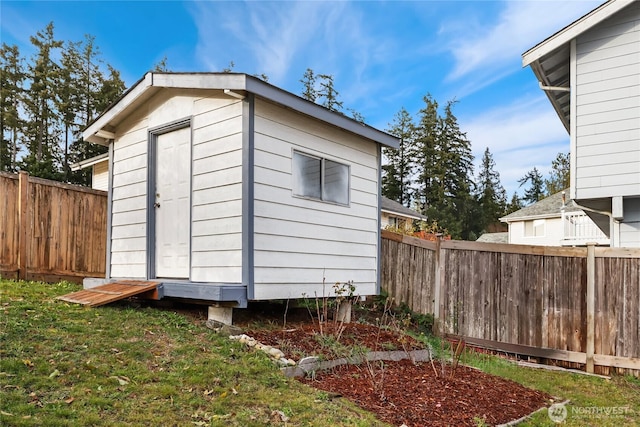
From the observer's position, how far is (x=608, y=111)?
7.60 meters

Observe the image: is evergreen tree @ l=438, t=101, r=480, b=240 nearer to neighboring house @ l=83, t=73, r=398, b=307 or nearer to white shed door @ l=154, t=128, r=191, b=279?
neighboring house @ l=83, t=73, r=398, b=307

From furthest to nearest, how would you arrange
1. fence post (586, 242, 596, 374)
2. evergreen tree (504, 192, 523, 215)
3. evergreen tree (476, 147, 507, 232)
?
evergreen tree (504, 192, 523, 215)
evergreen tree (476, 147, 507, 232)
fence post (586, 242, 596, 374)

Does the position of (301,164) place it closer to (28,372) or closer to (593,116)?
(28,372)

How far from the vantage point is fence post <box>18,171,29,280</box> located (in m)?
7.16

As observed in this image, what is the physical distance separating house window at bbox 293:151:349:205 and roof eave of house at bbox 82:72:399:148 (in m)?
0.60

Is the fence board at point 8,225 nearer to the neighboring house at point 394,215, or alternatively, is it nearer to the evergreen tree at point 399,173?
the neighboring house at point 394,215

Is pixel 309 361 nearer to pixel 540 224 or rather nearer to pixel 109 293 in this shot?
pixel 109 293

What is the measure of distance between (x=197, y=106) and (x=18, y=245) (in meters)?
3.96

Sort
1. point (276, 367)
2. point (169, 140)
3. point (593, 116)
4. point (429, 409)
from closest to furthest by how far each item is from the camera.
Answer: point (429, 409), point (276, 367), point (169, 140), point (593, 116)

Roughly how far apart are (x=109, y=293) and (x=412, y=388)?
402 cm

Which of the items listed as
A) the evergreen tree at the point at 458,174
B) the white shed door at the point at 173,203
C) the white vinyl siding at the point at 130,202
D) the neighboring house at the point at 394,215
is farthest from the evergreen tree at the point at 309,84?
the white shed door at the point at 173,203

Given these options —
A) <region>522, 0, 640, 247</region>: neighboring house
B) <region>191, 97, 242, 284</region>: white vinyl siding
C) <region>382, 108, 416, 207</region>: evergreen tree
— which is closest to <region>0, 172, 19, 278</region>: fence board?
<region>191, 97, 242, 284</region>: white vinyl siding

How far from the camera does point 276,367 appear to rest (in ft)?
13.9

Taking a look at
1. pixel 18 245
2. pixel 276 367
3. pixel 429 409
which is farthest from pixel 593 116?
pixel 18 245
